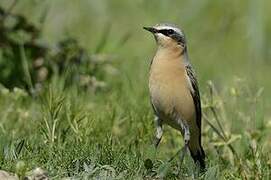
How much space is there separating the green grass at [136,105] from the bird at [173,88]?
205 mm

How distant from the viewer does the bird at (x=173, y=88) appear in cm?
711

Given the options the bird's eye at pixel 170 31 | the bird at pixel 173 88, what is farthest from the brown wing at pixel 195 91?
the bird's eye at pixel 170 31

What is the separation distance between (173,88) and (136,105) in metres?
1.08

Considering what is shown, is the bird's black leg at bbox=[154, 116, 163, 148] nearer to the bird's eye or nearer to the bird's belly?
the bird's belly

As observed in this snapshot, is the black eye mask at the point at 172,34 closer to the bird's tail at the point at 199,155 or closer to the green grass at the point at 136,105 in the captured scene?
the green grass at the point at 136,105

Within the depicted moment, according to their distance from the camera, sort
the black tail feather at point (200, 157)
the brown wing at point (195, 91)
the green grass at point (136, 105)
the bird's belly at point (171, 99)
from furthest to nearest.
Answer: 1. the brown wing at point (195, 91)
2. the bird's belly at point (171, 99)
3. the black tail feather at point (200, 157)
4. the green grass at point (136, 105)

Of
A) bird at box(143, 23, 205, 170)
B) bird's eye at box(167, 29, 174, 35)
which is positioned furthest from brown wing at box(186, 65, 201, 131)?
bird's eye at box(167, 29, 174, 35)

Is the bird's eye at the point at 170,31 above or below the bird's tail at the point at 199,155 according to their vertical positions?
above

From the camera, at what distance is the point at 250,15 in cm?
1051

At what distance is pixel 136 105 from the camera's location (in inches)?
321

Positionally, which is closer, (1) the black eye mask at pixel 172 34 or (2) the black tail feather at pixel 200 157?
(2) the black tail feather at pixel 200 157

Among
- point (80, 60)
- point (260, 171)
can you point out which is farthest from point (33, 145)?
point (80, 60)

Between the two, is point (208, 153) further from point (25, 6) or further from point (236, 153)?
point (25, 6)

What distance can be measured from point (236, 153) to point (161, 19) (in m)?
3.72
